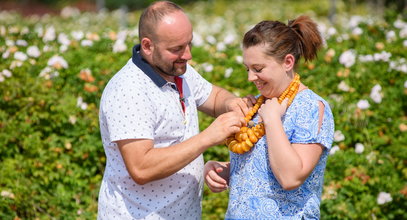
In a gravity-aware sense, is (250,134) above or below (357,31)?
above

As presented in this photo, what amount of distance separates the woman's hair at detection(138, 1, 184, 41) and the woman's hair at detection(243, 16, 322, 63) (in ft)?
1.20

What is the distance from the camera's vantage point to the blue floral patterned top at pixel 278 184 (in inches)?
90.3

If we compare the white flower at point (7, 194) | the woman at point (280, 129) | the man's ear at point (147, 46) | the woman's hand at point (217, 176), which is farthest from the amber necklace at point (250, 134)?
the white flower at point (7, 194)

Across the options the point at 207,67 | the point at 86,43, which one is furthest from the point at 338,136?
the point at 86,43

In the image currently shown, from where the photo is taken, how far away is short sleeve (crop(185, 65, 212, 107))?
112 inches

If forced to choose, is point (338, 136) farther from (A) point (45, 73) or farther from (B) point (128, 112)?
(A) point (45, 73)

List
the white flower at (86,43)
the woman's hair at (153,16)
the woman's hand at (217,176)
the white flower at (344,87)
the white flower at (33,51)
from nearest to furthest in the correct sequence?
the woman's hair at (153,16)
the woman's hand at (217,176)
the white flower at (344,87)
the white flower at (33,51)
the white flower at (86,43)

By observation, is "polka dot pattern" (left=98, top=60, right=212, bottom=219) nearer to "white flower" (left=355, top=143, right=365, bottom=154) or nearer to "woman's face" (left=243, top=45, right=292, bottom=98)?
"woman's face" (left=243, top=45, right=292, bottom=98)

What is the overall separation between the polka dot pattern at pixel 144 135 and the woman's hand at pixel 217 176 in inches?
2.3

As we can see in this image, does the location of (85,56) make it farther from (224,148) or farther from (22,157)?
(224,148)

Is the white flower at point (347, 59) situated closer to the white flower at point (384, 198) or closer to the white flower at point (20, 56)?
the white flower at point (384, 198)

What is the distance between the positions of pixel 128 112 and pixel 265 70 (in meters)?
0.61

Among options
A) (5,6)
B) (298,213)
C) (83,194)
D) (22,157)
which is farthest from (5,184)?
(5,6)

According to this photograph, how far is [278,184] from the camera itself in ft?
7.66
